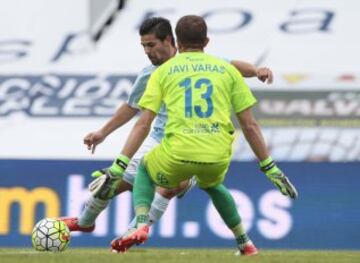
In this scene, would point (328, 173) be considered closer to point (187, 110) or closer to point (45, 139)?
point (45, 139)

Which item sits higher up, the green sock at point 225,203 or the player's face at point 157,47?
the player's face at point 157,47

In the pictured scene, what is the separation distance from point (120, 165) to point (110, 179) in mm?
157

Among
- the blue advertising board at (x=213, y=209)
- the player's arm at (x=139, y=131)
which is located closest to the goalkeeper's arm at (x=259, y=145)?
the player's arm at (x=139, y=131)

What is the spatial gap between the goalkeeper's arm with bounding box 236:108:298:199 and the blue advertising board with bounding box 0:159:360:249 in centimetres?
563

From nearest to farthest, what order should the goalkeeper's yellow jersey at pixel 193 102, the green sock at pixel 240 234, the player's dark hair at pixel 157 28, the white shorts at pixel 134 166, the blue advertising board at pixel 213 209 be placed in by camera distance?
1. the goalkeeper's yellow jersey at pixel 193 102
2. the green sock at pixel 240 234
3. the player's dark hair at pixel 157 28
4. the white shorts at pixel 134 166
5. the blue advertising board at pixel 213 209

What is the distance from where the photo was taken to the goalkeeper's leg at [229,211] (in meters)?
8.51

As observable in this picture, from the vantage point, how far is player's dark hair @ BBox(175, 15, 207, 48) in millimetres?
8023

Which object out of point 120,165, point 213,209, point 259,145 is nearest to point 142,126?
point 120,165

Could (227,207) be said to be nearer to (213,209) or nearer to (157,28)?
(157,28)

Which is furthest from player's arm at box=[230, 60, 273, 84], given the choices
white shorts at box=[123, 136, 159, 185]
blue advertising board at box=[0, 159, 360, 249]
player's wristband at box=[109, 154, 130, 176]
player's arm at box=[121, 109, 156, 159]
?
blue advertising board at box=[0, 159, 360, 249]

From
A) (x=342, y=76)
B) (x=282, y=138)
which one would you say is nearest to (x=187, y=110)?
(x=282, y=138)

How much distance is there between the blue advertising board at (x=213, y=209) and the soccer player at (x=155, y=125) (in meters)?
4.14

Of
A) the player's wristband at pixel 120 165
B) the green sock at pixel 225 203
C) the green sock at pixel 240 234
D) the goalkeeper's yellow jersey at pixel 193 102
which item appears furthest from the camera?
the green sock at pixel 240 234

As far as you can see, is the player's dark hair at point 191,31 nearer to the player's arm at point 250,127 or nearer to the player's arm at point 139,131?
the player's arm at point 250,127
